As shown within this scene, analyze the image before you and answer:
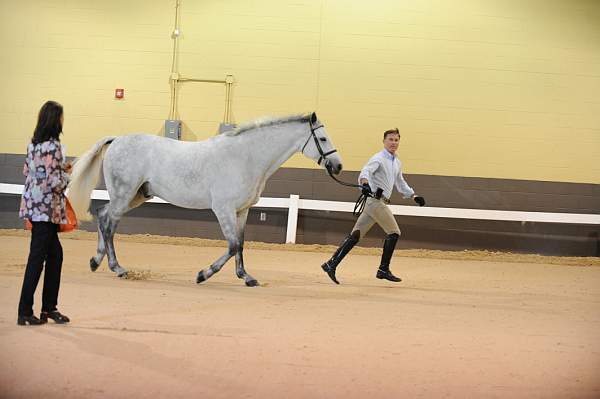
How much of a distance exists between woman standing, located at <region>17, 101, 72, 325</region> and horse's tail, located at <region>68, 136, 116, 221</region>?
275 cm

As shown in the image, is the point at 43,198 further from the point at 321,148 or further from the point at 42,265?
the point at 321,148

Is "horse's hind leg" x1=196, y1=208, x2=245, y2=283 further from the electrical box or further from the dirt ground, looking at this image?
the electrical box

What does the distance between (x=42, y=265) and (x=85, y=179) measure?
3041 millimetres

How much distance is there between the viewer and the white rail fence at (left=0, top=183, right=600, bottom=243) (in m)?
11.7

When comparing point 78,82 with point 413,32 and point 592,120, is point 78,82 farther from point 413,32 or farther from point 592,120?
point 592,120

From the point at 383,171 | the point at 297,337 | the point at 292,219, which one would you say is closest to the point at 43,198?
the point at 297,337

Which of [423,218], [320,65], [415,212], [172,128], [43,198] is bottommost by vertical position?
[423,218]

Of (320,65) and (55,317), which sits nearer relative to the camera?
(55,317)

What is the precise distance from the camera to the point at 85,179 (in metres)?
8.04

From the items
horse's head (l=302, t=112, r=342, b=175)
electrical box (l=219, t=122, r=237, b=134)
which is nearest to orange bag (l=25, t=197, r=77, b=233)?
Answer: horse's head (l=302, t=112, r=342, b=175)

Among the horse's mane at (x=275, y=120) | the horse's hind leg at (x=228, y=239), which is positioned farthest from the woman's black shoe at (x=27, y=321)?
the horse's mane at (x=275, y=120)

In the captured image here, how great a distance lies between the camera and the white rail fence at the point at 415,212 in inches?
461

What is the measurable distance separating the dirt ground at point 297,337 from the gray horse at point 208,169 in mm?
617

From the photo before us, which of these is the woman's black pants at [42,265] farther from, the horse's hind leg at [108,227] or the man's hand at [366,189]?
the man's hand at [366,189]
